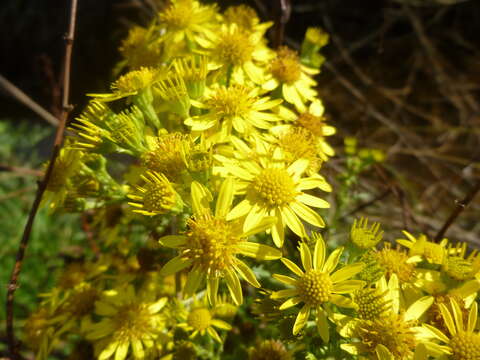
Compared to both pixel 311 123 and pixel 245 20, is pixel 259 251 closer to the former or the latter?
pixel 311 123

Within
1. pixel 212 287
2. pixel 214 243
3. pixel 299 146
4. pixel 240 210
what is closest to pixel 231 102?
pixel 299 146

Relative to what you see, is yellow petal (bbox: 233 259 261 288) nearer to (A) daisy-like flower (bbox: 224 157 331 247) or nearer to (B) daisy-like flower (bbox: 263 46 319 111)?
(A) daisy-like flower (bbox: 224 157 331 247)

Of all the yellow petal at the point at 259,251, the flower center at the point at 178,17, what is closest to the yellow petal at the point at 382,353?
the yellow petal at the point at 259,251

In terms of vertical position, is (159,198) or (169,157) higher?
(169,157)

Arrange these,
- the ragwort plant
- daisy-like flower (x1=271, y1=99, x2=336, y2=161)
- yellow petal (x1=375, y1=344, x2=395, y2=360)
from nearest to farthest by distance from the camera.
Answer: yellow petal (x1=375, y1=344, x2=395, y2=360), the ragwort plant, daisy-like flower (x1=271, y1=99, x2=336, y2=161)

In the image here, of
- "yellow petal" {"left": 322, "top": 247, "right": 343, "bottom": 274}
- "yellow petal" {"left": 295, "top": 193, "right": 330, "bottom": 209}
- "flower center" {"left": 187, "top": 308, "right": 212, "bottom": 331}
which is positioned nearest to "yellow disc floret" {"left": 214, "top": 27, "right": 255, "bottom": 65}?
"yellow petal" {"left": 295, "top": 193, "right": 330, "bottom": 209}

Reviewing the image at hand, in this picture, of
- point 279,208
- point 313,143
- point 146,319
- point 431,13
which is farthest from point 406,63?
point 146,319

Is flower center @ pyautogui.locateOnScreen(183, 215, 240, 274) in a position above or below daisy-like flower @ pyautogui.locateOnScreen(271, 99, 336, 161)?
below

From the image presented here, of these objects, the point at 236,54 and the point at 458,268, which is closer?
the point at 458,268
